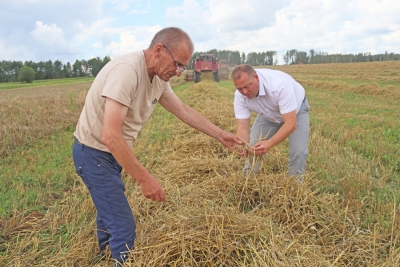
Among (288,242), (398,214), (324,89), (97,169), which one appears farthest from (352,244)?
(324,89)

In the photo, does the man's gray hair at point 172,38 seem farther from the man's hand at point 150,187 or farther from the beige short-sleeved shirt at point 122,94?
the man's hand at point 150,187

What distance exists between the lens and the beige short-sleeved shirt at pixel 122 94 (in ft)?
6.49

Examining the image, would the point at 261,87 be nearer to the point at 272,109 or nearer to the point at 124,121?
the point at 272,109

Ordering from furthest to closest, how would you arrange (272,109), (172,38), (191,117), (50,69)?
(50,69)
(272,109)
(191,117)
(172,38)

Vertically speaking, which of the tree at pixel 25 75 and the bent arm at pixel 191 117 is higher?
the tree at pixel 25 75

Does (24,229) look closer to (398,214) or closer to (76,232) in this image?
(76,232)

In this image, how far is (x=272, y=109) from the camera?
3.72 meters

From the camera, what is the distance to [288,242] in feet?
7.88

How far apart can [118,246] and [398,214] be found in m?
2.77

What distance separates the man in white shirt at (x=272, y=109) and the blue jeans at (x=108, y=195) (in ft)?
5.16

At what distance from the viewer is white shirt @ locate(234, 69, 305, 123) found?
342 centimetres

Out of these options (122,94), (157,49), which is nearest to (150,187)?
(122,94)

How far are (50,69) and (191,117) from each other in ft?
231

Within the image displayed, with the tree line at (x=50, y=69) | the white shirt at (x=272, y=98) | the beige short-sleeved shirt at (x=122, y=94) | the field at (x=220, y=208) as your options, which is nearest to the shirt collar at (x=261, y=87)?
the white shirt at (x=272, y=98)
